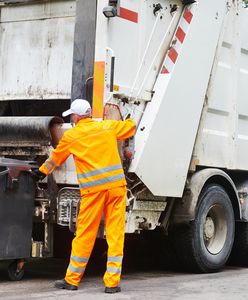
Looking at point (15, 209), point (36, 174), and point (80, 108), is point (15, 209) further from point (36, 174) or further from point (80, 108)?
point (80, 108)

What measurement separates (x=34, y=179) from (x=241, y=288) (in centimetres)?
180

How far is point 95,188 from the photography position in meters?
5.54

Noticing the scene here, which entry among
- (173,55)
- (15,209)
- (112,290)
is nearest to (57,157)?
(15,209)

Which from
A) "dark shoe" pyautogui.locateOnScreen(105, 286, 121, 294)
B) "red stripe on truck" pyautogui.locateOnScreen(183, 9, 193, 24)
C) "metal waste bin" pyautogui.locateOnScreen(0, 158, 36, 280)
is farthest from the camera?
"red stripe on truck" pyautogui.locateOnScreen(183, 9, 193, 24)

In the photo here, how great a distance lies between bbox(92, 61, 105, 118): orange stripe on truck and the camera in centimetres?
575

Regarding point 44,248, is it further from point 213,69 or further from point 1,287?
point 213,69

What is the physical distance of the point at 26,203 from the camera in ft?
19.0

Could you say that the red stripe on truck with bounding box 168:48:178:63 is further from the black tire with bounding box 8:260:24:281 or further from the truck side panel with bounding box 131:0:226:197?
the black tire with bounding box 8:260:24:281

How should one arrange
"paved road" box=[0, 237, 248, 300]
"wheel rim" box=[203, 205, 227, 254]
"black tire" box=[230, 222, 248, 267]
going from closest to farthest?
"paved road" box=[0, 237, 248, 300]
"wheel rim" box=[203, 205, 227, 254]
"black tire" box=[230, 222, 248, 267]

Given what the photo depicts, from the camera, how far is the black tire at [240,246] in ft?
24.3

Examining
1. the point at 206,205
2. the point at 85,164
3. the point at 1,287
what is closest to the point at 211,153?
the point at 206,205

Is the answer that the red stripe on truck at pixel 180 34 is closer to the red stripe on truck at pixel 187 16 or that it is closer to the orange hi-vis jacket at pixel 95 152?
the red stripe on truck at pixel 187 16

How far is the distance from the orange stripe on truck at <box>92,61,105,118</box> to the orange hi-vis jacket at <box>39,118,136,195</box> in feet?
0.42

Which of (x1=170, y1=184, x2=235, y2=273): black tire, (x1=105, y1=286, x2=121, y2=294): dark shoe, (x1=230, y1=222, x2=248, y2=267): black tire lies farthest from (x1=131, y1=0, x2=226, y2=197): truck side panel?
(x1=230, y1=222, x2=248, y2=267): black tire
